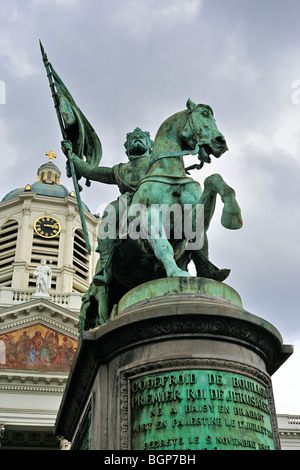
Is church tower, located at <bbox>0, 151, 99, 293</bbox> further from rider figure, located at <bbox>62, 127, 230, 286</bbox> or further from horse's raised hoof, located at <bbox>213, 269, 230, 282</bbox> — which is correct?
horse's raised hoof, located at <bbox>213, 269, 230, 282</bbox>

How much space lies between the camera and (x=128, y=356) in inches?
193

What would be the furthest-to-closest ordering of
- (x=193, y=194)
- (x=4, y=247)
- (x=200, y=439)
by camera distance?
(x=4, y=247)
(x=193, y=194)
(x=200, y=439)

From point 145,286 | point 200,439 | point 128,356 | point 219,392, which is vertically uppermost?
point 145,286

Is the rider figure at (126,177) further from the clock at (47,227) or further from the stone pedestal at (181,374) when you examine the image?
the clock at (47,227)

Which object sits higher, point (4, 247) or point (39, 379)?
point (4, 247)

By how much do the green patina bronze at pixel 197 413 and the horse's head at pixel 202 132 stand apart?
238 cm

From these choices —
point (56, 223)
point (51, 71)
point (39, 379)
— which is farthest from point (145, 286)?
point (56, 223)

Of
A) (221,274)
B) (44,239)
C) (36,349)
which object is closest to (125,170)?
(221,274)

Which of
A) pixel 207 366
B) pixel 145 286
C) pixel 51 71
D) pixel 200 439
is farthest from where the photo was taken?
pixel 51 71

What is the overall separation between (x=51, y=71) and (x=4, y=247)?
39.4 m

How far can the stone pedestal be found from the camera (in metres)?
4.46

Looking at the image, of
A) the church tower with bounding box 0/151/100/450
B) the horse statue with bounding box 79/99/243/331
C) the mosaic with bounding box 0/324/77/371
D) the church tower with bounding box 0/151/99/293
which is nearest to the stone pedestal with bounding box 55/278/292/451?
the horse statue with bounding box 79/99/243/331

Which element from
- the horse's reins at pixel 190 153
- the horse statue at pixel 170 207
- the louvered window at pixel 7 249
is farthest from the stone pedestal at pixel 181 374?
the louvered window at pixel 7 249

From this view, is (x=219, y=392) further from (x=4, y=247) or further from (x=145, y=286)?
(x=4, y=247)
